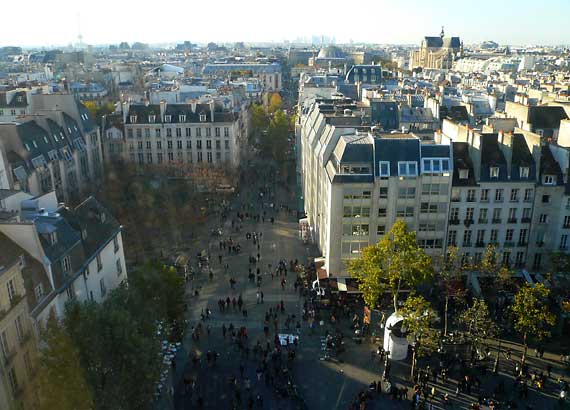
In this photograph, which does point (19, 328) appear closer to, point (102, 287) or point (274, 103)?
point (102, 287)

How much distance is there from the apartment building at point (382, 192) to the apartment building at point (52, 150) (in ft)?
111

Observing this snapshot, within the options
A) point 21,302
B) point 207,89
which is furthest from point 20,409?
point 207,89

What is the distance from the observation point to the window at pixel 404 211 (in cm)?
4831

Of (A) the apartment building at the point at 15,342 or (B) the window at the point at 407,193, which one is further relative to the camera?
(B) the window at the point at 407,193

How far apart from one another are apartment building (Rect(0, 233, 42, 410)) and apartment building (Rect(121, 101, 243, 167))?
176 ft

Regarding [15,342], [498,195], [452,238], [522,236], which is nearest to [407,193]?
[452,238]

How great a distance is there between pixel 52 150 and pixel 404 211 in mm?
44870

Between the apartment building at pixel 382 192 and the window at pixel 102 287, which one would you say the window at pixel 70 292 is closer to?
the window at pixel 102 287

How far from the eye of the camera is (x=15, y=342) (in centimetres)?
2800

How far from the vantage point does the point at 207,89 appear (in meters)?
120

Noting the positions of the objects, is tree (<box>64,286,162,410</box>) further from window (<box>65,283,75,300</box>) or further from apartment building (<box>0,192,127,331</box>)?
window (<box>65,283,75,300</box>)

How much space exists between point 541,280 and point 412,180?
15.0 m

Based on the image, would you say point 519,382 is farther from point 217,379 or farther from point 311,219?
point 311,219

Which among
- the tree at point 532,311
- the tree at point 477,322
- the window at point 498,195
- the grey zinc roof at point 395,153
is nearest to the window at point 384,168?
the grey zinc roof at point 395,153
